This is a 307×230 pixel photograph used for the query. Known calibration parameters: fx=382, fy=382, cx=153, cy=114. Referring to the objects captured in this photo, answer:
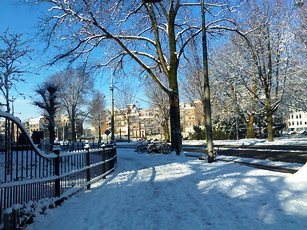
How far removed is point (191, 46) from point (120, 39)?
5.00 meters

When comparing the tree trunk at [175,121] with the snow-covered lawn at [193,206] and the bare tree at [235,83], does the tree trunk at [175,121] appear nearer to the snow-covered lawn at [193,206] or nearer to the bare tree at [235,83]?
the snow-covered lawn at [193,206]

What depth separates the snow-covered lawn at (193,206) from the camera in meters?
5.97

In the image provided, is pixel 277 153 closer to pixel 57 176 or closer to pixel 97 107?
pixel 57 176

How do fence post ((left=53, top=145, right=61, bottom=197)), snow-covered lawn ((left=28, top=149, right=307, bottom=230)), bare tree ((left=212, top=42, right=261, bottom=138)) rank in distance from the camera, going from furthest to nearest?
bare tree ((left=212, top=42, right=261, bottom=138)) → fence post ((left=53, top=145, right=61, bottom=197)) → snow-covered lawn ((left=28, top=149, right=307, bottom=230))

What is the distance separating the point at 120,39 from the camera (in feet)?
80.5

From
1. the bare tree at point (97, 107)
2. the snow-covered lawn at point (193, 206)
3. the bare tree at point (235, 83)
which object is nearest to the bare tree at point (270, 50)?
the bare tree at point (235, 83)

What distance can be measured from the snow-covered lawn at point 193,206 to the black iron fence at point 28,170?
0.42 meters

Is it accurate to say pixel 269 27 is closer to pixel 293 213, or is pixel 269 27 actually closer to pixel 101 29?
pixel 101 29

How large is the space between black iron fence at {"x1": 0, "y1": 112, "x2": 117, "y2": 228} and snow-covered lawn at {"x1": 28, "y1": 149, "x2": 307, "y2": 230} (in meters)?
0.42

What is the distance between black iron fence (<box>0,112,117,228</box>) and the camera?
19.7ft

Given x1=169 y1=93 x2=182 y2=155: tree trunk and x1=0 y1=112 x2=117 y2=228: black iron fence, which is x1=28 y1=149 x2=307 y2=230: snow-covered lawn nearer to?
x1=0 y1=112 x2=117 y2=228: black iron fence

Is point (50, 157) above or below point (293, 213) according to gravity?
above

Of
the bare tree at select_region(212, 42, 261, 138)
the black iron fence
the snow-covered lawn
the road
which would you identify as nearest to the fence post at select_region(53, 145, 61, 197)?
the black iron fence

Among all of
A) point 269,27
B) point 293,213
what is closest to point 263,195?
point 293,213
